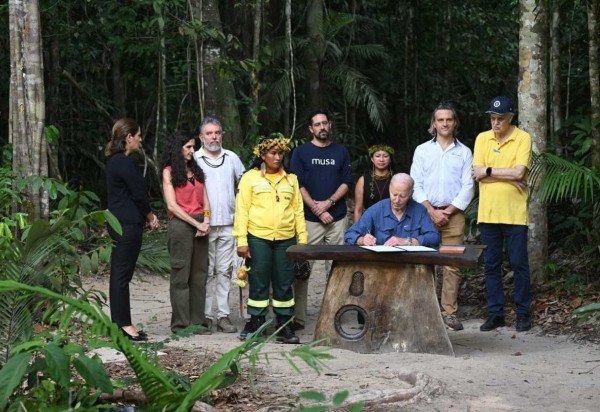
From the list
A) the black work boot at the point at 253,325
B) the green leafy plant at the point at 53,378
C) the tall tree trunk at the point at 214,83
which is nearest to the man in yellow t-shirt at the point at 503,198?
the black work boot at the point at 253,325

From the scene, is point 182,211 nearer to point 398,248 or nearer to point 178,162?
point 178,162

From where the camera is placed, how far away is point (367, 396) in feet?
19.2

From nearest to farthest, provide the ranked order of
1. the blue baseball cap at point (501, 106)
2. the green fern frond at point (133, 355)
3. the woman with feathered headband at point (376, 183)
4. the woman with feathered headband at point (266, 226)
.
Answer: the green fern frond at point (133, 355) < the woman with feathered headband at point (266, 226) < the blue baseball cap at point (501, 106) < the woman with feathered headband at point (376, 183)

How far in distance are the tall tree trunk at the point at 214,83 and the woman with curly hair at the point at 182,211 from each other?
3.60 metres

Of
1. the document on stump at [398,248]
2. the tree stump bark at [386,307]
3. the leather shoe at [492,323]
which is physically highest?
the document on stump at [398,248]

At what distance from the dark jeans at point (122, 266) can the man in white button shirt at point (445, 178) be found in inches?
98.1

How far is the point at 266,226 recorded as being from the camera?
329 inches

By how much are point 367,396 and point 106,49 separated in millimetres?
12749

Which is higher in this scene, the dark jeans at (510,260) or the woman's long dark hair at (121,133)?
the woman's long dark hair at (121,133)

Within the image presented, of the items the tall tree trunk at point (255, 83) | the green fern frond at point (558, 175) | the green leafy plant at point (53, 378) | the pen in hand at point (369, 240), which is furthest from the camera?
the tall tree trunk at point (255, 83)

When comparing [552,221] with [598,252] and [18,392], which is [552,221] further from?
[18,392]

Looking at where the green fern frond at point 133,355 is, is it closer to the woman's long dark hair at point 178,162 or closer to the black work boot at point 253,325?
the black work boot at point 253,325

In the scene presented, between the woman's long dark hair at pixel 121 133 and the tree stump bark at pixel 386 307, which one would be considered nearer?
the tree stump bark at pixel 386 307

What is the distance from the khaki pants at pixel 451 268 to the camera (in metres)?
8.95
